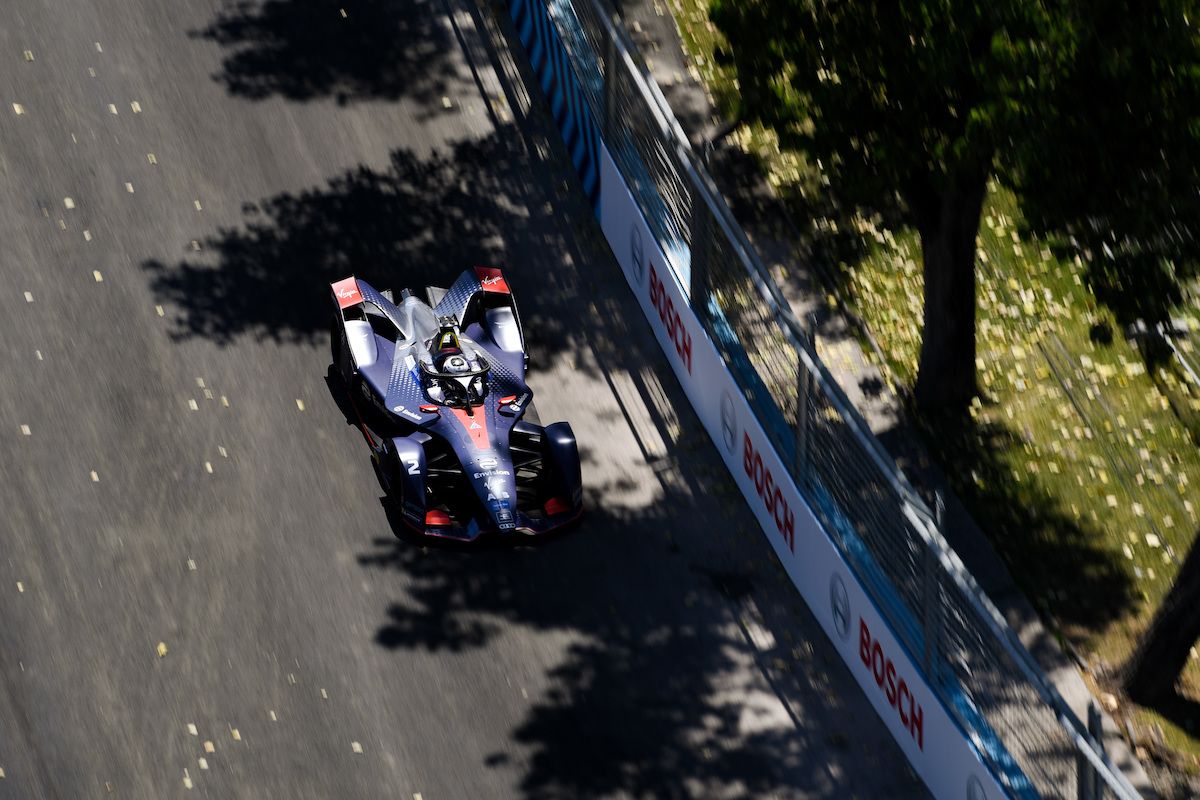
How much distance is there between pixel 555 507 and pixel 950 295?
416cm

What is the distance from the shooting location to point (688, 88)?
2227 centimetres

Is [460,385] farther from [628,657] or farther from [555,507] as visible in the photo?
[628,657]

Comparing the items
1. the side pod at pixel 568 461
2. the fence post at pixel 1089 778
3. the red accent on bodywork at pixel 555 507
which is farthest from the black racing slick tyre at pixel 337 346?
the fence post at pixel 1089 778

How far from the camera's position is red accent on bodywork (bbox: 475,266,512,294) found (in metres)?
19.4

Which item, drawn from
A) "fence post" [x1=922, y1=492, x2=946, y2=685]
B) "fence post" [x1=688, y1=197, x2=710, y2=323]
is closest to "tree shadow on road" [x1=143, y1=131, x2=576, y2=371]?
"fence post" [x1=688, y1=197, x2=710, y2=323]

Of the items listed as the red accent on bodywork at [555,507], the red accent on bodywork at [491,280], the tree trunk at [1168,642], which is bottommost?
the tree trunk at [1168,642]

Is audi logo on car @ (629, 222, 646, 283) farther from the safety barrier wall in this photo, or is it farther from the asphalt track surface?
the asphalt track surface

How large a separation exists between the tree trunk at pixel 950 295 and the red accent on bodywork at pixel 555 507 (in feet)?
12.5

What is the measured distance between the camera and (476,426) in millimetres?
17969

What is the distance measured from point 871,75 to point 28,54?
10.8 meters

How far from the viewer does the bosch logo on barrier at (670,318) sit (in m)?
19.3

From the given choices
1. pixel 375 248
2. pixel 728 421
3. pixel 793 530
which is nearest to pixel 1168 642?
pixel 793 530

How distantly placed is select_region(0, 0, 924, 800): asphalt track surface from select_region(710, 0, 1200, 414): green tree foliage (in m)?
3.98

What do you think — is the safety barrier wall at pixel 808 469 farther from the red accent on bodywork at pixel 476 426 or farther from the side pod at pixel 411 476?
the side pod at pixel 411 476
